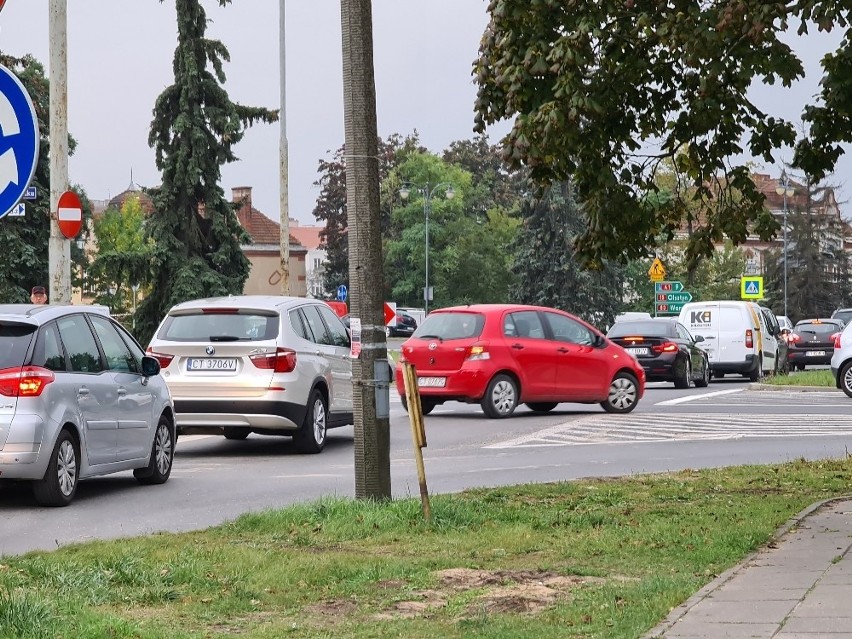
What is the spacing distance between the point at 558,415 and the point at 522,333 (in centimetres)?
159

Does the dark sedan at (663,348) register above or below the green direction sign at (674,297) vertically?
below

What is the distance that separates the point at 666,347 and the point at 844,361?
6.23 m

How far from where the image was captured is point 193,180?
46.1m

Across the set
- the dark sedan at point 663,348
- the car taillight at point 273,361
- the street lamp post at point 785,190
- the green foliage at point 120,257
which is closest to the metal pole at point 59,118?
the car taillight at point 273,361

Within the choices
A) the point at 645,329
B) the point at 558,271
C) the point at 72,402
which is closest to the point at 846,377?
the point at 645,329

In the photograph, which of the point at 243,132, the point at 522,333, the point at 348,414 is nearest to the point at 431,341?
the point at 522,333

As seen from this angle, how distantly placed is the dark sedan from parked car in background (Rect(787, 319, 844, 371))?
52.7 ft

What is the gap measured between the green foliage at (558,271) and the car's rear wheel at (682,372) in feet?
177

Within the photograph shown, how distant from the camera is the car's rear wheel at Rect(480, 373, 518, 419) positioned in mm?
22969

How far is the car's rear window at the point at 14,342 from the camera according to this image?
41.1ft

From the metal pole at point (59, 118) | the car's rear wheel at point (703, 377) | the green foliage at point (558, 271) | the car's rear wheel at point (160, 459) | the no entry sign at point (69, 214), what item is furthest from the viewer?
the green foliage at point (558, 271)

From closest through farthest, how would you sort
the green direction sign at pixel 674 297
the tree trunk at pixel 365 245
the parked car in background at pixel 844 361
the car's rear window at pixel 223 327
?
the tree trunk at pixel 365 245 < the car's rear window at pixel 223 327 < the parked car in background at pixel 844 361 < the green direction sign at pixel 674 297

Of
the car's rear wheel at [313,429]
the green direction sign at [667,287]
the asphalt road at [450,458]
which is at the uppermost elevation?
the green direction sign at [667,287]

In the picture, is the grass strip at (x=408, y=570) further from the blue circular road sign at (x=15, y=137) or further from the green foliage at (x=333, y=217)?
the green foliage at (x=333, y=217)
